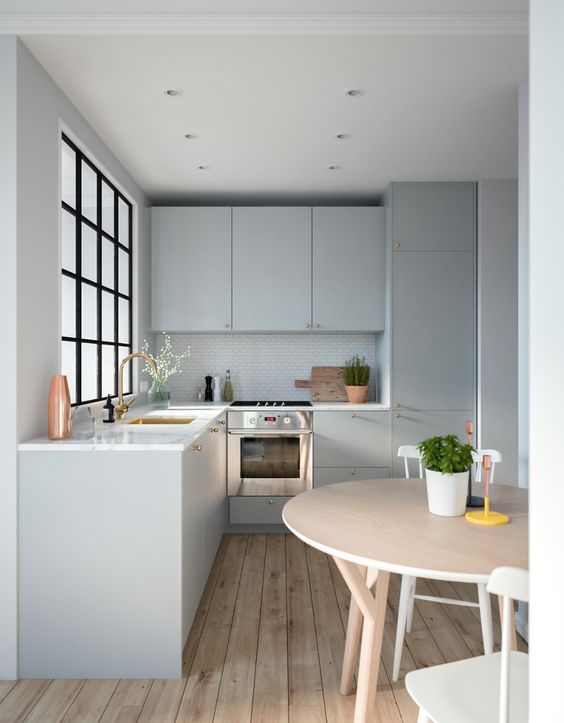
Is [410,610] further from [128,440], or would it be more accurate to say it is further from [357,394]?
[357,394]

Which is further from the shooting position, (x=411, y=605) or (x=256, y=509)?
(x=256, y=509)

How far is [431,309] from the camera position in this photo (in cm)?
412

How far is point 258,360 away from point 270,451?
98 cm

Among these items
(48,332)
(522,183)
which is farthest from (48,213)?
(522,183)

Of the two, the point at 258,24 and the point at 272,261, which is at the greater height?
the point at 258,24

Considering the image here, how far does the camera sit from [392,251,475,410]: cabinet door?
4.12 metres

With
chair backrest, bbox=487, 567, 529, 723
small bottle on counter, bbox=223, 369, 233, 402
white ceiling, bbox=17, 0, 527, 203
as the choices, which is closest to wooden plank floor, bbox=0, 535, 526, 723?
chair backrest, bbox=487, 567, 529, 723

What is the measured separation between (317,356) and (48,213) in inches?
108

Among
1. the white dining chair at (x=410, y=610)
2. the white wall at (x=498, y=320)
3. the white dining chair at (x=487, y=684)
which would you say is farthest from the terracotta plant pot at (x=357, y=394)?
the white dining chair at (x=487, y=684)

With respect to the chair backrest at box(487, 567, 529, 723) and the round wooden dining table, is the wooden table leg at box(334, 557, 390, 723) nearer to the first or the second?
the round wooden dining table

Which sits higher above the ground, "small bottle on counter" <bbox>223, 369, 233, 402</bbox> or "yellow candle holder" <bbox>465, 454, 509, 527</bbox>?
"small bottle on counter" <bbox>223, 369, 233, 402</bbox>

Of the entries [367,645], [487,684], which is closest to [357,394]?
[367,645]

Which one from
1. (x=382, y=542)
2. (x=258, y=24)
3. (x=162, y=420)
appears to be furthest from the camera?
(x=162, y=420)

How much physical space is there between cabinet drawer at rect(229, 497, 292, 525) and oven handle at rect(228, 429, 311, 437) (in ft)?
1.52
